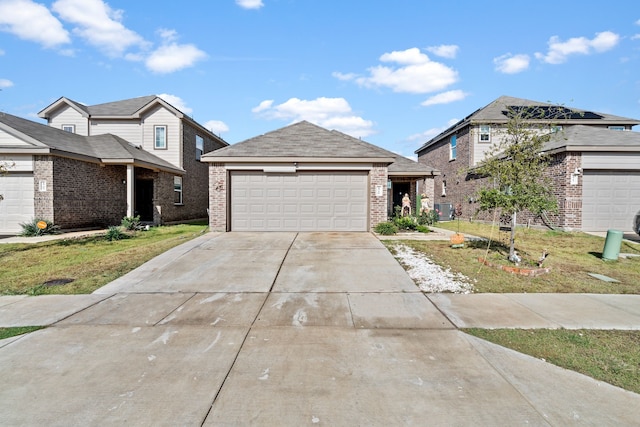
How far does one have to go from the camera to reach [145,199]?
19625mm

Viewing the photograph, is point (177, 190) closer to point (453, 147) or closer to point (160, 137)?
point (160, 137)

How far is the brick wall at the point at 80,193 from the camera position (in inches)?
537

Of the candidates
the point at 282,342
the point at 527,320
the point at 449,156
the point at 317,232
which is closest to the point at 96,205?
the point at 317,232

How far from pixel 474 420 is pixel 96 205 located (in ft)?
59.3

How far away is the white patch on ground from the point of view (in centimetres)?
650

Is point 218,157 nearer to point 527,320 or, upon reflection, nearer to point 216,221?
point 216,221

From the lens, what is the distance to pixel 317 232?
43.2ft

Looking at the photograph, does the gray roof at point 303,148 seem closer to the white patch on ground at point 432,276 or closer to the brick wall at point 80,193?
the white patch on ground at point 432,276

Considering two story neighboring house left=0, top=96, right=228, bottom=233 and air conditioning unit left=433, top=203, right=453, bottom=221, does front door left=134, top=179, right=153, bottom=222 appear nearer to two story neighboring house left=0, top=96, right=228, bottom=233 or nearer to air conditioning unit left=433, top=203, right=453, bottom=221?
two story neighboring house left=0, top=96, right=228, bottom=233

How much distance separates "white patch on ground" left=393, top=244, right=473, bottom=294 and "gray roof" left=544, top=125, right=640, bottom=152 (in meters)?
9.16

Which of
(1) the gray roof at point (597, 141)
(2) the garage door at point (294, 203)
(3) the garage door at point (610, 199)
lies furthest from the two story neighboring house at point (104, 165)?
(3) the garage door at point (610, 199)

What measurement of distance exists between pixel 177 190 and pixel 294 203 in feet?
34.1

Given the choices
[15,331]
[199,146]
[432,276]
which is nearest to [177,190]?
[199,146]

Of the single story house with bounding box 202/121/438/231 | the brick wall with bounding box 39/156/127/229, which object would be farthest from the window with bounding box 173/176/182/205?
the single story house with bounding box 202/121/438/231
